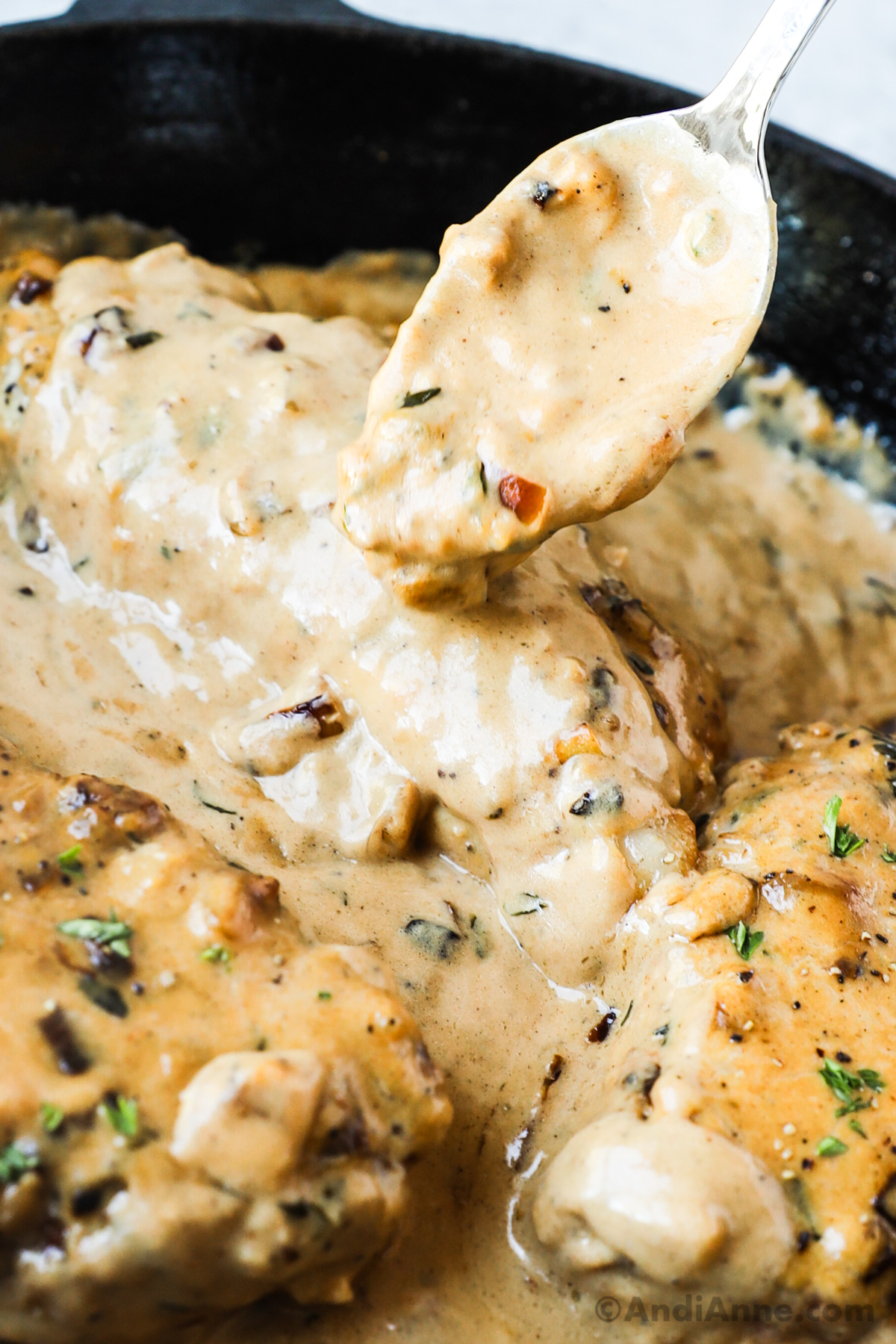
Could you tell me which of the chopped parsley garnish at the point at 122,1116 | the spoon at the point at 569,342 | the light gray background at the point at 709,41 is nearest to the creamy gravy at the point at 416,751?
the spoon at the point at 569,342

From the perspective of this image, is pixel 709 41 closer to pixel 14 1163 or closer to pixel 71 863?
pixel 71 863

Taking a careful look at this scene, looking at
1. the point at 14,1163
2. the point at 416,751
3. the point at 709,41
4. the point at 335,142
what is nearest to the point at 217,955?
the point at 14,1163

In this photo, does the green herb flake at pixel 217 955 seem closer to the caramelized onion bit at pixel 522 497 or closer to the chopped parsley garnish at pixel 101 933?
the chopped parsley garnish at pixel 101 933

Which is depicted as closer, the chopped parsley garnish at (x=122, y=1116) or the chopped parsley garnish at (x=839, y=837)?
the chopped parsley garnish at (x=122, y=1116)

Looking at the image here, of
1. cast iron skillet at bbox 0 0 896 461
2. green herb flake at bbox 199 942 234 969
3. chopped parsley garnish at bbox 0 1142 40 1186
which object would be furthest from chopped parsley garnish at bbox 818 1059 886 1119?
cast iron skillet at bbox 0 0 896 461

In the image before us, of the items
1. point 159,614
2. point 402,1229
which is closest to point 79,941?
point 402,1229
